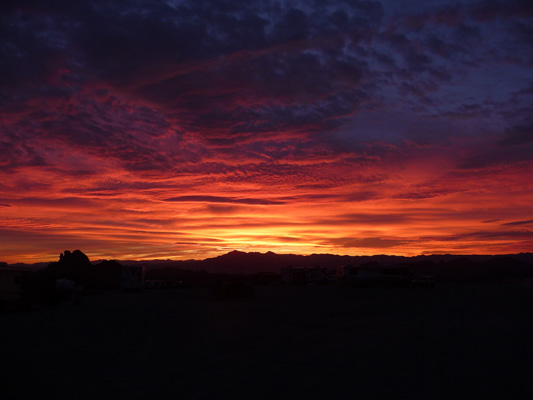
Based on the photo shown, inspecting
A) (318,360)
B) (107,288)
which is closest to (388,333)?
(318,360)

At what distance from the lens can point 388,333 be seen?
1680 cm

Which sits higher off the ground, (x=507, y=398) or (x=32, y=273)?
(x=32, y=273)

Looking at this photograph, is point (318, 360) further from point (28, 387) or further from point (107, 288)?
point (107, 288)

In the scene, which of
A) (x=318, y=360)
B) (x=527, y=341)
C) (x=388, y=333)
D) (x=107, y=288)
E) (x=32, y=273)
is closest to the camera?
(x=318, y=360)

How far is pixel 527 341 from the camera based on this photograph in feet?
49.7

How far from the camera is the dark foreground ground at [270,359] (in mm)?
9109

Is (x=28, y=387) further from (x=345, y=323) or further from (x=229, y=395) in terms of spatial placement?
(x=345, y=323)

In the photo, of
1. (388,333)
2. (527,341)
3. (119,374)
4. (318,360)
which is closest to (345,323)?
(388,333)

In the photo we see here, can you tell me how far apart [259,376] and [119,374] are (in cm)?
344

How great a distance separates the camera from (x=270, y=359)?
476 inches

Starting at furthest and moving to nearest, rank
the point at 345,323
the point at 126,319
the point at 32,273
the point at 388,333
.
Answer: the point at 32,273 → the point at 126,319 → the point at 345,323 → the point at 388,333

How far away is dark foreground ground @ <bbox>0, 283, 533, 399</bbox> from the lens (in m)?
9.11

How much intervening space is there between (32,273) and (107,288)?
148ft

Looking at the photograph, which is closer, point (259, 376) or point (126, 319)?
point (259, 376)
